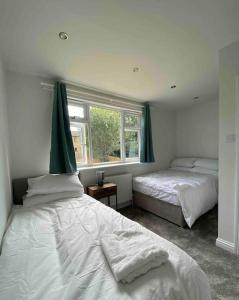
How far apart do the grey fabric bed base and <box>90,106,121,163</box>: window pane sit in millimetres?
996

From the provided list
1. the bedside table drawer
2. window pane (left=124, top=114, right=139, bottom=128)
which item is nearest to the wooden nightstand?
the bedside table drawer

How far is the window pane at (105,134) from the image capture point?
9.78 feet

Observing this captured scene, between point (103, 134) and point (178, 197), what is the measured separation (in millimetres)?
1855

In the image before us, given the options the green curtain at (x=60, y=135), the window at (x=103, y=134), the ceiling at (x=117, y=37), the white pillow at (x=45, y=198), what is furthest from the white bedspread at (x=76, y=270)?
the ceiling at (x=117, y=37)

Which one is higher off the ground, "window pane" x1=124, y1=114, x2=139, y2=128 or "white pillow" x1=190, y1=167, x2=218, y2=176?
"window pane" x1=124, y1=114, x2=139, y2=128

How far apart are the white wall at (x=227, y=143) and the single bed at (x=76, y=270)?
4.01ft

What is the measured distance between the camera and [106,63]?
6.25 ft

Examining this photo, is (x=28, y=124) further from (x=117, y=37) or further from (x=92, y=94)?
(x=117, y=37)

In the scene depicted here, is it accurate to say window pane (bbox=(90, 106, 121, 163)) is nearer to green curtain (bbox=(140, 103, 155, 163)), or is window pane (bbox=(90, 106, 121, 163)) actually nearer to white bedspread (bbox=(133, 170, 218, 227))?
green curtain (bbox=(140, 103, 155, 163))

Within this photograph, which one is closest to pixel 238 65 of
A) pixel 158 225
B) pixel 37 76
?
pixel 158 225

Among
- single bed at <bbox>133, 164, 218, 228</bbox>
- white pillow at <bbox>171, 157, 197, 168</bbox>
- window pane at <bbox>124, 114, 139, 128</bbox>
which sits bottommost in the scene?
single bed at <bbox>133, 164, 218, 228</bbox>

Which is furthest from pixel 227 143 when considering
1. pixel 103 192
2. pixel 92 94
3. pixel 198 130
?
pixel 198 130

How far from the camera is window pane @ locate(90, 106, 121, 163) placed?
2.98m

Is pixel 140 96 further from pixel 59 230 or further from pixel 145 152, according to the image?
pixel 59 230
